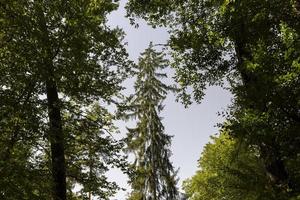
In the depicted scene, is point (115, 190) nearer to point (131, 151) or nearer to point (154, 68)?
point (131, 151)

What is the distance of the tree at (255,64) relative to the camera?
347 inches

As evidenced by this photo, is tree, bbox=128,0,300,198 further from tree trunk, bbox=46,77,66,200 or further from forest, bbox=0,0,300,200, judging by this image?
tree trunk, bbox=46,77,66,200

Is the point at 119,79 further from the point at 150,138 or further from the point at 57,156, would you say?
the point at 150,138

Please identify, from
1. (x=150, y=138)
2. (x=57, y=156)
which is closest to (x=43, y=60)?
(x=57, y=156)

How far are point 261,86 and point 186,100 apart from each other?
5.30 meters

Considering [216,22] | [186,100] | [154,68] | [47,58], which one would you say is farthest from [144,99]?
[47,58]

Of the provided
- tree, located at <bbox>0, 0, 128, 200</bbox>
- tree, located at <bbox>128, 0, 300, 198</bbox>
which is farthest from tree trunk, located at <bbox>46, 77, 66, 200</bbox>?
tree, located at <bbox>128, 0, 300, 198</bbox>

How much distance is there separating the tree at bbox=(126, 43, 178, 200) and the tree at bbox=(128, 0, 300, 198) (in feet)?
29.3

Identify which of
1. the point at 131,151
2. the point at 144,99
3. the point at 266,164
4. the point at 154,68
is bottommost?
the point at 266,164

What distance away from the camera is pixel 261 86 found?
8.99 metres

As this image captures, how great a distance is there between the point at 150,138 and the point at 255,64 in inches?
669

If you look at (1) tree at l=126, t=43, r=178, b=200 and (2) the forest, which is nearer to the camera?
(2) the forest

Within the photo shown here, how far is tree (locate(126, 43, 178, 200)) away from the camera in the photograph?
23531 mm

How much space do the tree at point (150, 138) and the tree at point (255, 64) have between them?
29.3 ft
